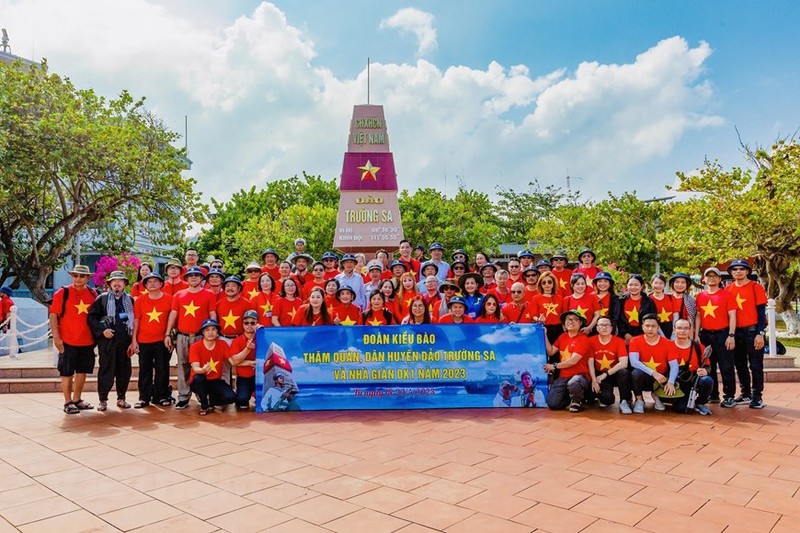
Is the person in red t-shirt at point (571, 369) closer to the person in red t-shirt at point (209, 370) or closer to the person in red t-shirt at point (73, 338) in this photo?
the person in red t-shirt at point (209, 370)

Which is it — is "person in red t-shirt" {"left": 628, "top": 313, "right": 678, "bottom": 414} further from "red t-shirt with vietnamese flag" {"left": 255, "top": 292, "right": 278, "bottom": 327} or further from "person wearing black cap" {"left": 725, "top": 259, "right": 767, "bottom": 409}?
"red t-shirt with vietnamese flag" {"left": 255, "top": 292, "right": 278, "bottom": 327}

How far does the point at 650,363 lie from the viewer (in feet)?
20.3

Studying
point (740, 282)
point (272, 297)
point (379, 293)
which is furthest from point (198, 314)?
point (740, 282)

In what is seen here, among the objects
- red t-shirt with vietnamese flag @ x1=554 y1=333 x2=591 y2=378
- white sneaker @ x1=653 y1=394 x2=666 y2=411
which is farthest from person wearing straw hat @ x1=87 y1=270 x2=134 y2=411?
white sneaker @ x1=653 y1=394 x2=666 y2=411

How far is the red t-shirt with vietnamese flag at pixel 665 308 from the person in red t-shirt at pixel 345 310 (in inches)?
139

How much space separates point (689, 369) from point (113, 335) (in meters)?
6.36

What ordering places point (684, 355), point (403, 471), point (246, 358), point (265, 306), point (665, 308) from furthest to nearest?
point (265, 306)
point (665, 308)
point (246, 358)
point (684, 355)
point (403, 471)

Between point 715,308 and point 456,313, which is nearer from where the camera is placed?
point 715,308

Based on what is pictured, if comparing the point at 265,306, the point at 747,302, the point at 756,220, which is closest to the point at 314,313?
the point at 265,306

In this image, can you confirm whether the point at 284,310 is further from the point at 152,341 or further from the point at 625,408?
the point at 625,408

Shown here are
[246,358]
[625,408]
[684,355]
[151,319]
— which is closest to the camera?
[625,408]

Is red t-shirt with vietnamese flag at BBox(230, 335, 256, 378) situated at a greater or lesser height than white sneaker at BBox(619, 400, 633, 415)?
greater

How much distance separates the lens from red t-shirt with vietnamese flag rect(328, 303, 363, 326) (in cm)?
689

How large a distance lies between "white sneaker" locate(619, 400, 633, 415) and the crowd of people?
1cm
